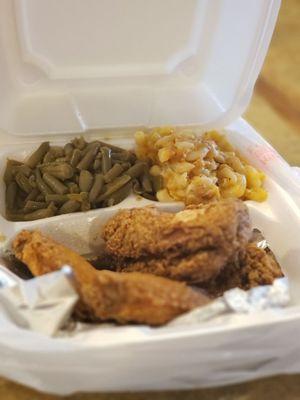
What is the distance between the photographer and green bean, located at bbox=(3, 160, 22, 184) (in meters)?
1.66

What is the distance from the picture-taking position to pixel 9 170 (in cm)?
167

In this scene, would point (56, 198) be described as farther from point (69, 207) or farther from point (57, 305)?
point (57, 305)

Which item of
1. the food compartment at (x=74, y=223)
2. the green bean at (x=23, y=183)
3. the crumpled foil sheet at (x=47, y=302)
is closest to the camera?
the crumpled foil sheet at (x=47, y=302)

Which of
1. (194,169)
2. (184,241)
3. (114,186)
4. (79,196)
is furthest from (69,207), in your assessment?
(184,241)

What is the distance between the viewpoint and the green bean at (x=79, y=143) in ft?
5.68


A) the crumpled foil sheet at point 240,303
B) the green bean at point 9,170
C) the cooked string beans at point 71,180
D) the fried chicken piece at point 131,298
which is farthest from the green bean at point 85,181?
the crumpled foil sheet at point 240,303

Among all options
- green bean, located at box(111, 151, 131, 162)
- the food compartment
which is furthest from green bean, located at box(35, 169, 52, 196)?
green bean, located at box(111, 151, 131, 162)

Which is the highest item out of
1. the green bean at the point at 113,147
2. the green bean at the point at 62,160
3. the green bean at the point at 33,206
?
the green bean at the point at 62,160

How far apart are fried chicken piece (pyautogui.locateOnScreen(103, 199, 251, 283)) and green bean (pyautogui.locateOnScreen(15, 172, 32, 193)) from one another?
41 centimetres

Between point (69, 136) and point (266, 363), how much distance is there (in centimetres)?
103

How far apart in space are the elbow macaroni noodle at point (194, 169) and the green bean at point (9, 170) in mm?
409

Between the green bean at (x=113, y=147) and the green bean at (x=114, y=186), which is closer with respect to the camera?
the green bean at (x=114, y=186)

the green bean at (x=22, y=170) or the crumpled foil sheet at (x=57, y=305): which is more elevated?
the crumpled foil sheet at (x=57, y=305)

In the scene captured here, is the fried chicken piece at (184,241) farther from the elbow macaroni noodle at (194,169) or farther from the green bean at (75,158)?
the green bean at (75,158)
